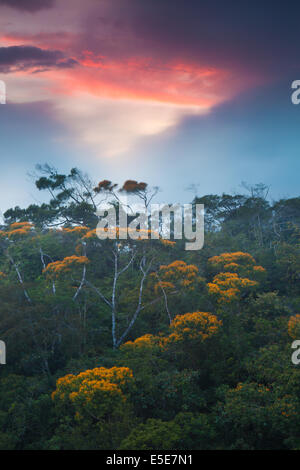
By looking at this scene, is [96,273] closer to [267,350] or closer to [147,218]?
[147,218]

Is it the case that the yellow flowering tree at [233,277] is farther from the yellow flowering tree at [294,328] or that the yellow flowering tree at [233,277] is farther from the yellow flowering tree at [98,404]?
the yellow flowering tree at [98,404]

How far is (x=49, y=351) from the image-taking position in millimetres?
10766

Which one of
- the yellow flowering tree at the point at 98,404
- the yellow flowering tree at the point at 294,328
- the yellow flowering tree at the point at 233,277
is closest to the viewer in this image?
the yellow flowering tree at the point at 98,404

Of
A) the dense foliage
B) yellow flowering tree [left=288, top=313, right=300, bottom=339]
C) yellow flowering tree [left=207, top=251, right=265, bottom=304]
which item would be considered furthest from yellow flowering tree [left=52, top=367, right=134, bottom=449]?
yellow flowering tree [left=207, top=251, right=265, bottom=304]

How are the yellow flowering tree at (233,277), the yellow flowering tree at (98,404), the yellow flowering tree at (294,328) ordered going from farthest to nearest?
the yellow flowering tree at (233,277) < the yellow flowering tree at (294,328) < the yellow flowering tree at (98,404)

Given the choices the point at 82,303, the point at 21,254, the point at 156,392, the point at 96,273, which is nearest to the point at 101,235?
the point at 82,303

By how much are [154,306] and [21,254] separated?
8188 millimetres

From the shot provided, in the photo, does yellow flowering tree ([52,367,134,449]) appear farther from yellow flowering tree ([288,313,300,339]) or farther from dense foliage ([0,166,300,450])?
yellow flowering tree ([288,313,300,339])

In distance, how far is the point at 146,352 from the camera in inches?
401

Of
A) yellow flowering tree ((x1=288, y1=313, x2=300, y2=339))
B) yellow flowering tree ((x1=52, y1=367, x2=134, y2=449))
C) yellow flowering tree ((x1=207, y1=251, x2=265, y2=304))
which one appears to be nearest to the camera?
yellow flowering tree ((x1=52, y1=367, x2=134, y2=449))

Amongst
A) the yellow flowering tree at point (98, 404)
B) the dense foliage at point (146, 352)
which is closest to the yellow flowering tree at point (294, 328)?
the dense foliage at point (146, 352)

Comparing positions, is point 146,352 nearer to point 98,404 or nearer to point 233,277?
point 98,404

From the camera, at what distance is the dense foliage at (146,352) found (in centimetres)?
780

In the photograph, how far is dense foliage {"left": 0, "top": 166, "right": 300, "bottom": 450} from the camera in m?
7.80
